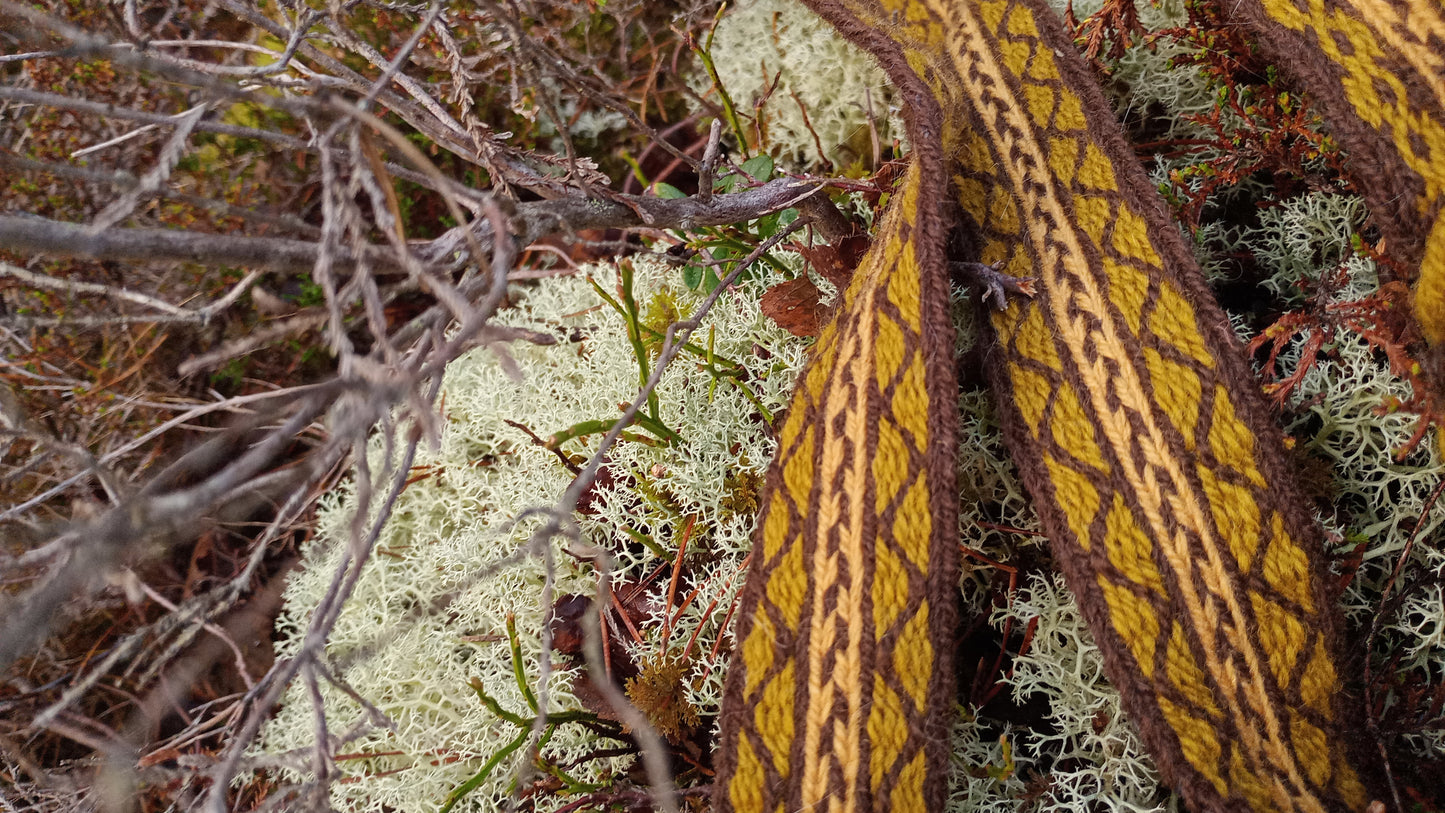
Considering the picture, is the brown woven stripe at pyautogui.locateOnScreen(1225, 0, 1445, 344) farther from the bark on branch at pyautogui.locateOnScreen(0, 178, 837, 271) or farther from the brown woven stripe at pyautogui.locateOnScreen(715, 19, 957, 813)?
the bark on branch at pyautogui.locateOnScreen(0, 178, 837, 271)

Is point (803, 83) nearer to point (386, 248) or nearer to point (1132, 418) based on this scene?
point (1132, 418)

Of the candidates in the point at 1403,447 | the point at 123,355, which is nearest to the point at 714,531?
the point at 1403,447

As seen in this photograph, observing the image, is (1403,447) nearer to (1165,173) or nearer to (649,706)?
(1165,173)

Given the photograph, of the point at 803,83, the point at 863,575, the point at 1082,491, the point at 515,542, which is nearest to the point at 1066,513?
the point at 1082,491

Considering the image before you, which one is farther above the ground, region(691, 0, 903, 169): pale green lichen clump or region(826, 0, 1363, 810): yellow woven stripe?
region(691, 0, 903, 169): pale green lichen clump

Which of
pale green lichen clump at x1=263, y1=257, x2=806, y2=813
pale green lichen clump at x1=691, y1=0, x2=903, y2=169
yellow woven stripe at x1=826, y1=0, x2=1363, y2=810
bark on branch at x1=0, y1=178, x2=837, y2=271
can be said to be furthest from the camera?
pale green lichen clump at x1=691, y1=0, x2=903, y2=169

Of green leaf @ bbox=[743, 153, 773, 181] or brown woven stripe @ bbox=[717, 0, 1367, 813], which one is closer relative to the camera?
brown woven stripe @ bbox=[717, 0, 1367, 813]

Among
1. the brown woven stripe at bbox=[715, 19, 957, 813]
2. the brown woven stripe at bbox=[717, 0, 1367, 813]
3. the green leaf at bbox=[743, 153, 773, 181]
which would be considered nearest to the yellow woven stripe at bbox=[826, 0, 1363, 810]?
the brown woven stripe at bbox=[717, 0, 1367, 813]
